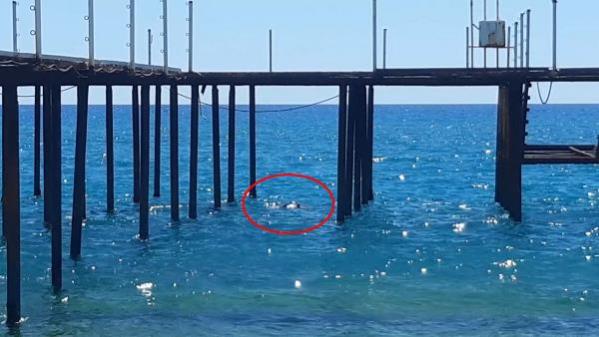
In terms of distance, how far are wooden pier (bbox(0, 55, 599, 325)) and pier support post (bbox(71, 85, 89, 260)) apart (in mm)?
25

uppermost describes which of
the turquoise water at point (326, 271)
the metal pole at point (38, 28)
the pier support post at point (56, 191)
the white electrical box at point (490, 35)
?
the white electrical box at point (490, 35)

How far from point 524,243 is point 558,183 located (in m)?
24.3

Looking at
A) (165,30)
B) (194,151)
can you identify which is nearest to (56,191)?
(165,30)

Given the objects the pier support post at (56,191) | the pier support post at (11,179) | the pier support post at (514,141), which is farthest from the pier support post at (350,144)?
the pier support post at (11,179)

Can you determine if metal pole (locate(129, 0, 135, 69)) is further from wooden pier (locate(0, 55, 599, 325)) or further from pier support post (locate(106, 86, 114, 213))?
pier support post (locate(106, 86, 114, 213))

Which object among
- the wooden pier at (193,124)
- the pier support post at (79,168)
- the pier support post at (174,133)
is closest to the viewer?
the wooden pier at (193,124)

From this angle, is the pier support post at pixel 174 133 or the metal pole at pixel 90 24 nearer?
the metal pole at pixel 90 24

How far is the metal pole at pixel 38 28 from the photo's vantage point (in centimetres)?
2045

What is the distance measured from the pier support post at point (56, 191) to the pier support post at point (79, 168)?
1897mm

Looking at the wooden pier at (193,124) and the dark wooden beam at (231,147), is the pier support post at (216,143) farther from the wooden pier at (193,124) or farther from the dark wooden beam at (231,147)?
Result: the dark wooden beam at (231,147)

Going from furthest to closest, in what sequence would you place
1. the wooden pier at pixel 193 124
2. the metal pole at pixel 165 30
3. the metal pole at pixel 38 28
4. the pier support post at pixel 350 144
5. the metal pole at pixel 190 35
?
the metal pole at pixel 190 35 < the pier support post at pixel 350 144 < the metal pole at pixel 165 30 < the metal pole at pixel 38 28 < the wooden pier at pixel 193 124

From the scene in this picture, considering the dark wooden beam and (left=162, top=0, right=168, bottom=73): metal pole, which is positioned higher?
(left=162, top=0, right=168, bottom=73): metal pole

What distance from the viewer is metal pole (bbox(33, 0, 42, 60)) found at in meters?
20.5

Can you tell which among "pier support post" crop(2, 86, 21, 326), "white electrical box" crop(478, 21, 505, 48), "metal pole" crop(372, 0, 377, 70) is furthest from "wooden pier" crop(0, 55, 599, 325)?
"white electrical box" crop(478, 21, 505, 48)
